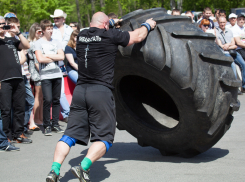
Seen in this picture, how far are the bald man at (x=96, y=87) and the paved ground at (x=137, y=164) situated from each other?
492 mm

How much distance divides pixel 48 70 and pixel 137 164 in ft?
10.4

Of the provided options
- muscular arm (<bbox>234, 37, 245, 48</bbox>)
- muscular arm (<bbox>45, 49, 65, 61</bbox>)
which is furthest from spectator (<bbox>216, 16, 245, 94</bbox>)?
muscular arm (<bbox>45, 49, 65, 61</bbox>)

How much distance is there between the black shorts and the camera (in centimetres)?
362

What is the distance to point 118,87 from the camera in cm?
468

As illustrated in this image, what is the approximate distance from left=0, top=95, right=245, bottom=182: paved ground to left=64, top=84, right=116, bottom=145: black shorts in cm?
52

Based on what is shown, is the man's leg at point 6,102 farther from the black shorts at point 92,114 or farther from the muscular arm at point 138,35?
the muscular arm at point 138,35

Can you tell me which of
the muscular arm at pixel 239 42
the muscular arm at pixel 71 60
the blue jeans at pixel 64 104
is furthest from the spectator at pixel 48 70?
the muscular arm at pixel 239 42

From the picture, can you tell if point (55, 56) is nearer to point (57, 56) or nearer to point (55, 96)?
point (57, 56)

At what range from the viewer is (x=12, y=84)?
5.73m

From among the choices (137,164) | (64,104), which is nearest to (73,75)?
(64,104)

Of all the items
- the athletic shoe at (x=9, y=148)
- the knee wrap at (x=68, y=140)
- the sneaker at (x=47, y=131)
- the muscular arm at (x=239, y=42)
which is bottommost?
the sneaker at (x=47, y=131)

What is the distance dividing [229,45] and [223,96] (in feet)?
21.9

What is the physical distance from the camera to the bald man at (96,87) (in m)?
3.62

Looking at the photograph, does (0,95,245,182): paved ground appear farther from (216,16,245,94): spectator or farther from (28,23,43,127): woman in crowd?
(216,16,245,94): spectator
